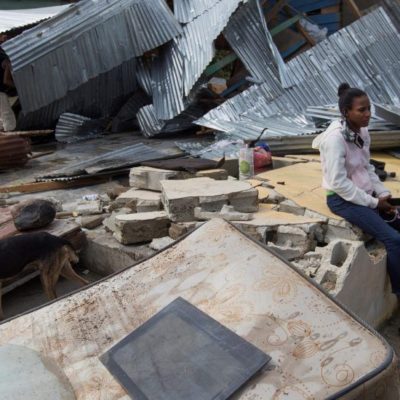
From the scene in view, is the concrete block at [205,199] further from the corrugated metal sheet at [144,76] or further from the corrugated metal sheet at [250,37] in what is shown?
the corrugated metal sheet at [144,76]

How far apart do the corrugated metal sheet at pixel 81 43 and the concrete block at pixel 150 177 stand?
16.2ft

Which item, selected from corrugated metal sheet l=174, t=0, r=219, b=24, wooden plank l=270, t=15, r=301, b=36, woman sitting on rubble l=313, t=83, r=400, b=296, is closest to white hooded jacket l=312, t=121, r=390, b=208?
woman sitting on rubble l=313, t=83, r=400, b=296

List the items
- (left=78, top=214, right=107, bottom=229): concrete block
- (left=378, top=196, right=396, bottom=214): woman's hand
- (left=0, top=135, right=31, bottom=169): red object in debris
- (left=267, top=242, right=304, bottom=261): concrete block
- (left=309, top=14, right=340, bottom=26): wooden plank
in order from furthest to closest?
(left=309, top=14, right=340, bottom=26): wooden plank, (left=0, top=135, right=31, bottom=169): red object in debris, (left=78, top=214, right=107, bottom=229): concrete block, (left=378, top=196, right=396, bottom=214): woman's hand, (left=267, top=242, right=304, bottom=261): concrete block

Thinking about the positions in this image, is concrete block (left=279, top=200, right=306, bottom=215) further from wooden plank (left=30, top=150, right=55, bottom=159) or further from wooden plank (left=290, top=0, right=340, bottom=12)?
wooden plank (left=290, top=0, right=340, bottom=12)

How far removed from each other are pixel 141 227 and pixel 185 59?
20.5 ft

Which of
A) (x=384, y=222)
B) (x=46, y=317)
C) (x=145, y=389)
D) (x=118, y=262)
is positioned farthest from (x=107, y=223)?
(x=145, y=389)

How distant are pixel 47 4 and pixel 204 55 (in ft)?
24.1

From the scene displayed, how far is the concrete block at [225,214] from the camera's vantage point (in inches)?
158

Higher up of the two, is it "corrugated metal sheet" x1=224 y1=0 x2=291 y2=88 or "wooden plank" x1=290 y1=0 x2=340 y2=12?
"wooden plank" x1=290 y1=0 x2=340 y2=12

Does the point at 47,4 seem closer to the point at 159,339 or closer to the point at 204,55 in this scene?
the point at 204,55

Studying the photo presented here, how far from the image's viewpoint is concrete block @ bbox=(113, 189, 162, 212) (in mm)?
4621

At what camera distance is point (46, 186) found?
6.46 m

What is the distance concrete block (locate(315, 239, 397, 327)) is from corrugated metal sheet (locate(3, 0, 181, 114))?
7.21m

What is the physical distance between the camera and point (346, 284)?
3252mm
